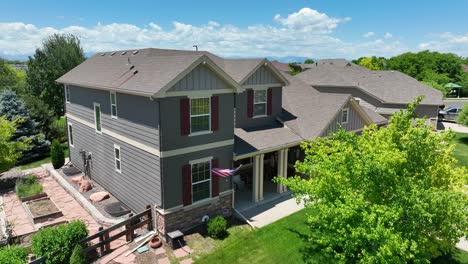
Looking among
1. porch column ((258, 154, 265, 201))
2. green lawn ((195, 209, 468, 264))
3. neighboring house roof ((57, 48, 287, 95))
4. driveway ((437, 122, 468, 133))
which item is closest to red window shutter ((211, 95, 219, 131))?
neighboring house roof ((57, 48, 287, 95))

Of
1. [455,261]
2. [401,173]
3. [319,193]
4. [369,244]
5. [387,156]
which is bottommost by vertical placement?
[455,261]

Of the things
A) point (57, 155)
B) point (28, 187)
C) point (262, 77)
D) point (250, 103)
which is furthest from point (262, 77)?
point (28, 187)

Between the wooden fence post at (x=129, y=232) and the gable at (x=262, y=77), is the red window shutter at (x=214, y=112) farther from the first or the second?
the wooden fence post at (x=129, y=232)

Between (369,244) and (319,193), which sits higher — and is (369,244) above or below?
below

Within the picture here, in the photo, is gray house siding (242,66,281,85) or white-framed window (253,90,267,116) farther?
white-framed window (253,90,267,116)

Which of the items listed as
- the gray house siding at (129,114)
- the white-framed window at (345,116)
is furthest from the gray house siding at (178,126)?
the white-framed window at (345,116)

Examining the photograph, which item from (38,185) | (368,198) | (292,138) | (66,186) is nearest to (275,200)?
(292,138)

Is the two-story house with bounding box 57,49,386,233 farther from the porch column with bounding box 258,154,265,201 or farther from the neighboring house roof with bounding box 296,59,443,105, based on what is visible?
the neighboring house roof with bounding box 296,59,443,105

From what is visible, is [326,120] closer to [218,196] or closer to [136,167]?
[218,196]
